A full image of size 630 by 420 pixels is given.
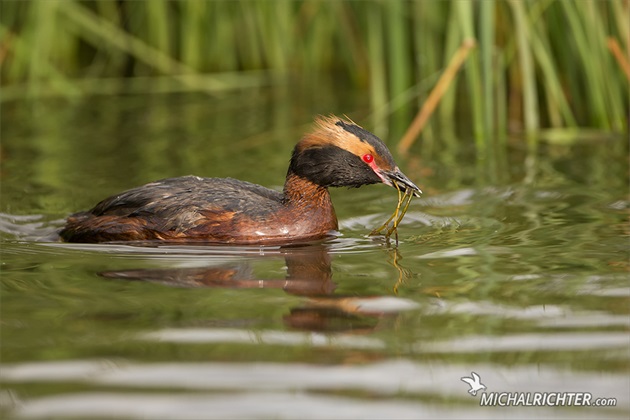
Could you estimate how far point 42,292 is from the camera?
5316mm

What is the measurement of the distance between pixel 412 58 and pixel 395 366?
839 cm

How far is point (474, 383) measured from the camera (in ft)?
13.2

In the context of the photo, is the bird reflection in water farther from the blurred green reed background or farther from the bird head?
the blurred green reed background

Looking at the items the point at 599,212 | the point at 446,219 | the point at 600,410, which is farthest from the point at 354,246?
the point at 600,410

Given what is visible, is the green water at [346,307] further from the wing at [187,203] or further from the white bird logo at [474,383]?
the wing at [187,203]

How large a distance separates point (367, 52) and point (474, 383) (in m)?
8.41

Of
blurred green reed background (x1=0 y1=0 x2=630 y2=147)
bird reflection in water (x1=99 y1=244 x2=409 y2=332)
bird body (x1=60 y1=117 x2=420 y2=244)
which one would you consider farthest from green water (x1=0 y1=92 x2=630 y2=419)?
blurred green reed background (x1=0 y1=0 x2=630 y2=147)

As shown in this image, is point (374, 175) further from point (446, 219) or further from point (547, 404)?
point (547, 404)

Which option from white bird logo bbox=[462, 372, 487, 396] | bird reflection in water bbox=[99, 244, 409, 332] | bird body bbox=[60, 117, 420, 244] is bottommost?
white bird logo bbox=[462, 372, 487, 396]

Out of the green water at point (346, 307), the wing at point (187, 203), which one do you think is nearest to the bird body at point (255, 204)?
the wing at point (187, 203)

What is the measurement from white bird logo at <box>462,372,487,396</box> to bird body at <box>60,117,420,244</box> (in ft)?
8.63

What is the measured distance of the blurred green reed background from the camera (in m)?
8.84

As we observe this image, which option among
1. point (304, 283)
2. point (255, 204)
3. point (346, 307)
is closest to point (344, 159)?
point (255, 204)

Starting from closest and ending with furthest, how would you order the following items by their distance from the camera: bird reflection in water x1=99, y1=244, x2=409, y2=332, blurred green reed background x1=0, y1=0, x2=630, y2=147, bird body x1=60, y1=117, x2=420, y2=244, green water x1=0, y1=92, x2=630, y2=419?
green water x1=0, y1=92, x2=630, y2=419
bird reflection in water x1=99, y1=244, x2=409, y2=332
bird body x1=60, y1=117, x2=420, y2=244
blurred green reed background x1=0, y1=0, x2=630, y2=147
